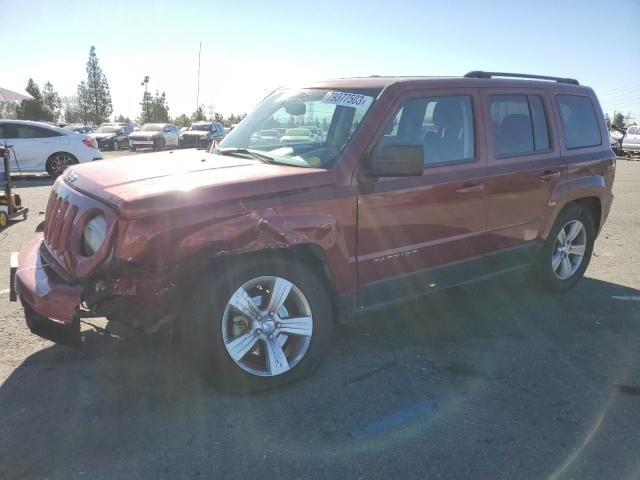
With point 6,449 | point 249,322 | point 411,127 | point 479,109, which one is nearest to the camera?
point 6,449

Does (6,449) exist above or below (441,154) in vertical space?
below

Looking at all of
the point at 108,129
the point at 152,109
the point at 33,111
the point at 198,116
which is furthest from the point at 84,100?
the point at 108,129

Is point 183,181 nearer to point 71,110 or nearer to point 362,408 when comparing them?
point 362,408

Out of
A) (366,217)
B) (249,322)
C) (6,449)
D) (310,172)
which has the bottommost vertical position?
(6,449)

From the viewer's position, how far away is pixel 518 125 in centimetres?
452

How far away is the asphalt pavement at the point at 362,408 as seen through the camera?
2.64m

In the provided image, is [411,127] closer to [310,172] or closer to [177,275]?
[310,172]

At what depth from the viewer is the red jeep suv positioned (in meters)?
2.88

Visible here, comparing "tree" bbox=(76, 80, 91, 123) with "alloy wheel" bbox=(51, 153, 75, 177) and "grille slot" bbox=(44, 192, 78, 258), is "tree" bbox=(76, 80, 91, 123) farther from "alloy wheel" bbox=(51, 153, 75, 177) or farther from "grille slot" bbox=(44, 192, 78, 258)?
"grille slot" bbox=(44, 192, 78, 258)

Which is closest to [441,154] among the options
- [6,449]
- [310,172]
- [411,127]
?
[411,127]

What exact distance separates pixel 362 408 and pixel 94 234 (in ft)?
5.91

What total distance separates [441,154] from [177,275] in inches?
83.3

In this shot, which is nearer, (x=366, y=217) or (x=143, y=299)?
(x=143, y=299)

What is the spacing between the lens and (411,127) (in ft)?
12.7
